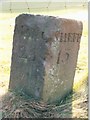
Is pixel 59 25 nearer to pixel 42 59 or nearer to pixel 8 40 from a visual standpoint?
pixel 42 59

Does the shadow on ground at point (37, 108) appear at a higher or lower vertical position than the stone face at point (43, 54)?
lower

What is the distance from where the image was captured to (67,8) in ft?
8.30

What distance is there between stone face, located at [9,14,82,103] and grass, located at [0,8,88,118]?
0.22ft

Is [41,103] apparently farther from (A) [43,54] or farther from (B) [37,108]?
(A) [43,54]

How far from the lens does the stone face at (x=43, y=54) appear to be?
8.10ft

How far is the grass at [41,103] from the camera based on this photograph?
2.54m

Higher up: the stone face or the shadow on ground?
the stone face

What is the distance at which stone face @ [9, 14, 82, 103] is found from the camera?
247 cm

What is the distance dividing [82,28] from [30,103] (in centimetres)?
67

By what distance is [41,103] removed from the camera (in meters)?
2.54

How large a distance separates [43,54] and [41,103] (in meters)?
0.36

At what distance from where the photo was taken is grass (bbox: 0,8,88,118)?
254 centimetres

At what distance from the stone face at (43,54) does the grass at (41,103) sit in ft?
0.22

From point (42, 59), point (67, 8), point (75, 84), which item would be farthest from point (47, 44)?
point (75, 84)
